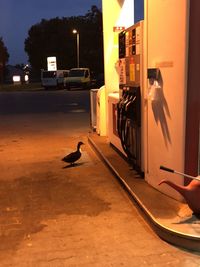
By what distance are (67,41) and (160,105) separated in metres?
60.7

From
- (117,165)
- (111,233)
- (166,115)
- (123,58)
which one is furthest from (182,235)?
(123,58)

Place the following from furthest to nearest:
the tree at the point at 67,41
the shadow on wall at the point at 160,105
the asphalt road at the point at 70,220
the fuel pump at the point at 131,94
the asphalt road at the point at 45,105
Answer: the tree at the point at 67,41 → the asphalt road at the point at 45,105 → the fuel pump at the point at 131,94 → the shadow on wall at the point at 160,105 → the asphalt road at the point at 70,220

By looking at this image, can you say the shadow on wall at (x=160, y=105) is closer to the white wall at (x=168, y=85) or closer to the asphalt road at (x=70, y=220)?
the white wall at (x=168, y=85)

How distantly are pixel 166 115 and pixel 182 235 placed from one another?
1.62m

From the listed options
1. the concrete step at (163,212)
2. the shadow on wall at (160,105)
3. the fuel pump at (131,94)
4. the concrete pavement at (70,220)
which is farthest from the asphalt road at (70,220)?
the shadow on wall at (160,105)

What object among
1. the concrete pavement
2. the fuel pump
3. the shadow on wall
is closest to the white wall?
the shadow on wall

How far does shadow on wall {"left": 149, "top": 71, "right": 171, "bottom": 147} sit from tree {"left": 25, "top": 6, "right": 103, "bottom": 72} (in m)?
54.3

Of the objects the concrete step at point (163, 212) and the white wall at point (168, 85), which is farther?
the white wall at point (168, 85)

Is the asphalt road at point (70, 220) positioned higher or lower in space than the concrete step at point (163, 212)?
lower

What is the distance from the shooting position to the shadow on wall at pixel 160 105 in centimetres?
533

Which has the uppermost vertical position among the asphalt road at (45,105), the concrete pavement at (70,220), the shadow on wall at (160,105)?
the shadow on wall at (160,105)

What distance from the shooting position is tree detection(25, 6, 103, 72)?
60.3 meters

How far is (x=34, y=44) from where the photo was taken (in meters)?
68.9

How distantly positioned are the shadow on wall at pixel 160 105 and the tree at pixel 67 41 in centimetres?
5425
